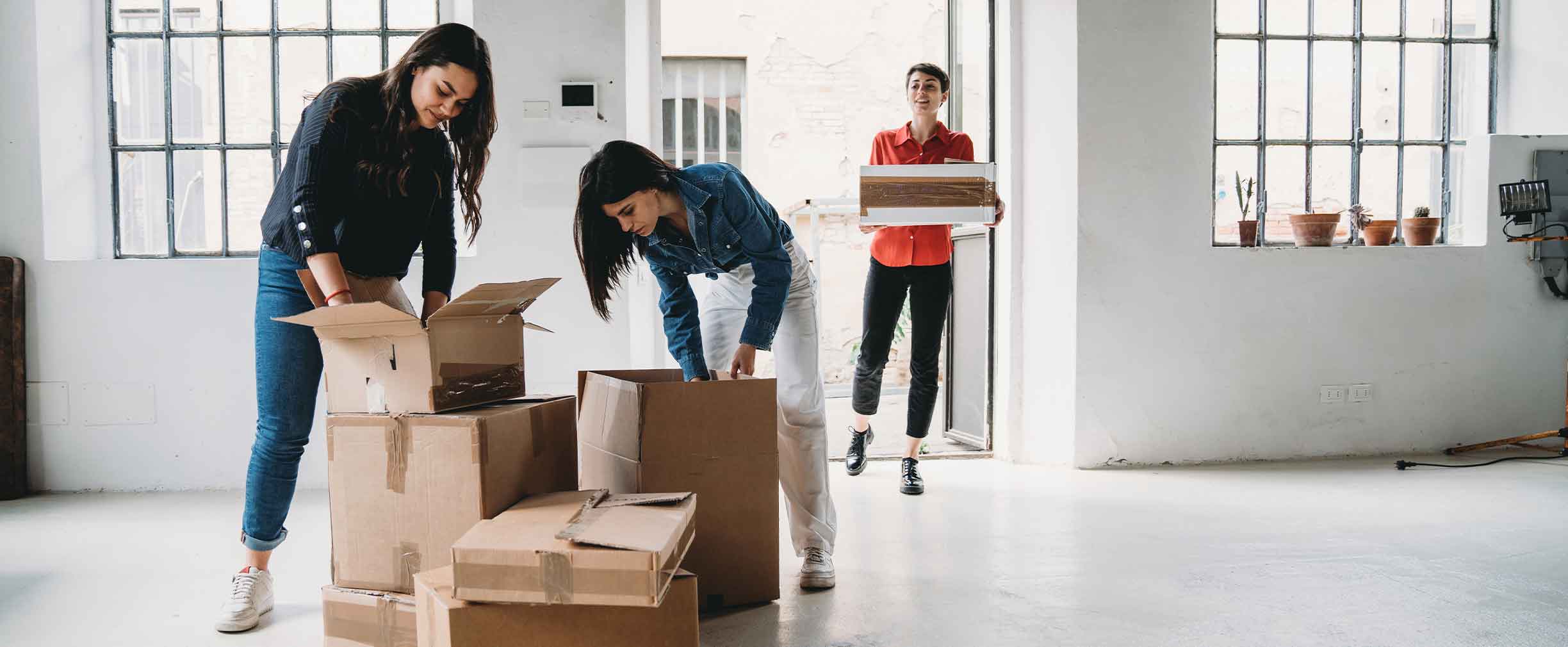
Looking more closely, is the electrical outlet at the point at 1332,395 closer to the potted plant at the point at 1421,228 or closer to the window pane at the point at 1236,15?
the potted plant at the point at 1421,228

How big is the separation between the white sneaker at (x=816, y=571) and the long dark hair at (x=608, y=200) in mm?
736

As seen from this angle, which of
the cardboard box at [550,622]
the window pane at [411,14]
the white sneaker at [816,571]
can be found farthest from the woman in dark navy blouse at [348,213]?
the window pane at [411,14]

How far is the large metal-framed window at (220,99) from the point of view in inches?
127

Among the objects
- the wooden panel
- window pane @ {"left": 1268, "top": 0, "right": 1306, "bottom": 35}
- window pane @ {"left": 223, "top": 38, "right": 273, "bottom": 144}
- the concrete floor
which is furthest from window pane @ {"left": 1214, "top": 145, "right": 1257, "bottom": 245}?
the wooden panel

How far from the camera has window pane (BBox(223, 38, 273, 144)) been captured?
326 centimetres

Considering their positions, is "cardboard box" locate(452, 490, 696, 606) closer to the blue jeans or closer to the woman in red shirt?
the blue jeans

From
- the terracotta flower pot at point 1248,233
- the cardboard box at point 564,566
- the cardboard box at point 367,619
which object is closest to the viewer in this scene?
the cardboard box at point 564,566

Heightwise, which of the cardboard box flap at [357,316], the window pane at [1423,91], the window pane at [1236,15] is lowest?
the cardboard box flap at [357,316]

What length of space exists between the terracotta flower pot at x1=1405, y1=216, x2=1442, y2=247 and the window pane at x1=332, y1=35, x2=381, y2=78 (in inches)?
163

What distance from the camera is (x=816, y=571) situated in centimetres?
198

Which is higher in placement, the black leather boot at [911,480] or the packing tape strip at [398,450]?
the packing tape strip at [398,450]

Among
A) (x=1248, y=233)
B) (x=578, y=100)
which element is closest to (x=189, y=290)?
(x=578, y=100)

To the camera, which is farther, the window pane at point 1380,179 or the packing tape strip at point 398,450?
the window pane at point 1380,179

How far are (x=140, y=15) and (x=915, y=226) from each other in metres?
2.90
